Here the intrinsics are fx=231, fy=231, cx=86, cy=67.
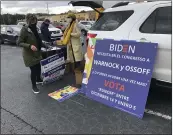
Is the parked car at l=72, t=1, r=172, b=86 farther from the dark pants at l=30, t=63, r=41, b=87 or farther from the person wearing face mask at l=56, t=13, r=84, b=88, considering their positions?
the dark pants at l=30, t=63, r=41, b=87

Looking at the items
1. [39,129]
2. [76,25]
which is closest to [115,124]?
[39,129]

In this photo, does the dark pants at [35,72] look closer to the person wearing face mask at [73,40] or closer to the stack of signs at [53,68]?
the stack of signs at [53,68]

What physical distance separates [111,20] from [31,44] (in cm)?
168

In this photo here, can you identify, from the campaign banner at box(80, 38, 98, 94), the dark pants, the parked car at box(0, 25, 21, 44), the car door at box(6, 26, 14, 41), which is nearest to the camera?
the campaign banner at box(80, 38, 98, 94)

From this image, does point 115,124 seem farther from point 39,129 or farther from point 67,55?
point 67,55

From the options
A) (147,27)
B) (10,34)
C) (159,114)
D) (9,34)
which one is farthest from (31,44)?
(9,34)

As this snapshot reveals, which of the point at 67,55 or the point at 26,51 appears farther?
the point at 67,55

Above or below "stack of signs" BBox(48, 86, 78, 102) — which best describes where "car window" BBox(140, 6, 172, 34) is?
above

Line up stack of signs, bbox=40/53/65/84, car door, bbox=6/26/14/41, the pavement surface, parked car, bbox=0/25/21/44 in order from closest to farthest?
the pavement surface
stack of signs, bbox=40/53/65/84
parked car, bbox=0/25/21/44
car door, bbox=6/26/14/41

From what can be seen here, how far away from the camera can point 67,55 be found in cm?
566

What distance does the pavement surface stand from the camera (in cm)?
331

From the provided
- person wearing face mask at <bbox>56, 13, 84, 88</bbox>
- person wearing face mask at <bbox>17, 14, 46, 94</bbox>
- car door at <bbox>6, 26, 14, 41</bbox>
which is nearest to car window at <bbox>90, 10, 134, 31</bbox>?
person wearing face mask at <bbox>56, 13, 84, 88</bbox>

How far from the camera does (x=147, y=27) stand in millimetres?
3908

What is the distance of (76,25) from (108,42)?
1545 millimetres
